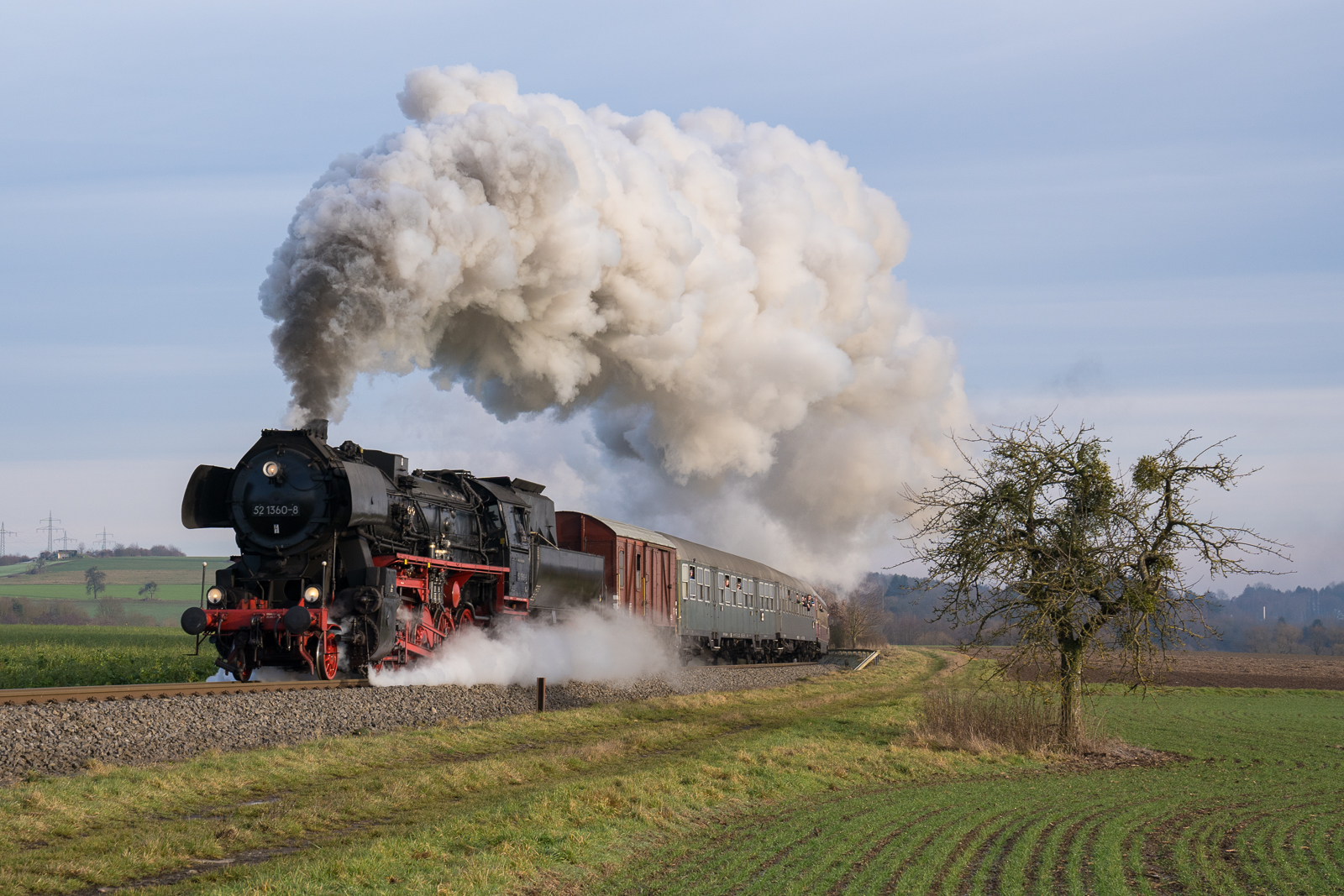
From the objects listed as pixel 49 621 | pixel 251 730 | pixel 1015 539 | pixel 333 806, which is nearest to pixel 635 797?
pixel 333 806

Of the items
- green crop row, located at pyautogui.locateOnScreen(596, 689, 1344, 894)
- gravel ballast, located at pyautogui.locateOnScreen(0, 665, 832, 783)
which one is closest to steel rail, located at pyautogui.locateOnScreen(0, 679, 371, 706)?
gravel ballast, located at pyautogui.locateOnScreen(0, 665, 832, 783)

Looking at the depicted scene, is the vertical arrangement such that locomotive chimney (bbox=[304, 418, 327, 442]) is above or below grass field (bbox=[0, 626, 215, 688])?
above

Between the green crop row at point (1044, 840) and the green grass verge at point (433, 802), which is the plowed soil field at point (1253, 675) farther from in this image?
the green grass verge at point (433, 802)

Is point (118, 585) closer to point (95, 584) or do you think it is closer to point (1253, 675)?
point (95, 584)

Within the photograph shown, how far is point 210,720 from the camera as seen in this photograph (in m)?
11.8

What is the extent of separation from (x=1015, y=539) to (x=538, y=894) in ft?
32.0

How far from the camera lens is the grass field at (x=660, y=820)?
7418 mm

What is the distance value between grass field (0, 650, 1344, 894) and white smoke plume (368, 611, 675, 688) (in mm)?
2818

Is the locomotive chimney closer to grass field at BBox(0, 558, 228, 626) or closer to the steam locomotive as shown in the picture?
the steam locomotive

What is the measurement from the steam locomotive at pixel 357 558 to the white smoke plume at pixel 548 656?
0.99 feet

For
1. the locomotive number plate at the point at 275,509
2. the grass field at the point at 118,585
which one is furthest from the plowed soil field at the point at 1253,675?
the grass field at the point at 118,585

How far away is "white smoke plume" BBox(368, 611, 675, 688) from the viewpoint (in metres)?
17.7

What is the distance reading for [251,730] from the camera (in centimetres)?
1189

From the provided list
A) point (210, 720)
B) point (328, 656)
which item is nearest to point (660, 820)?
point (210, 720)
